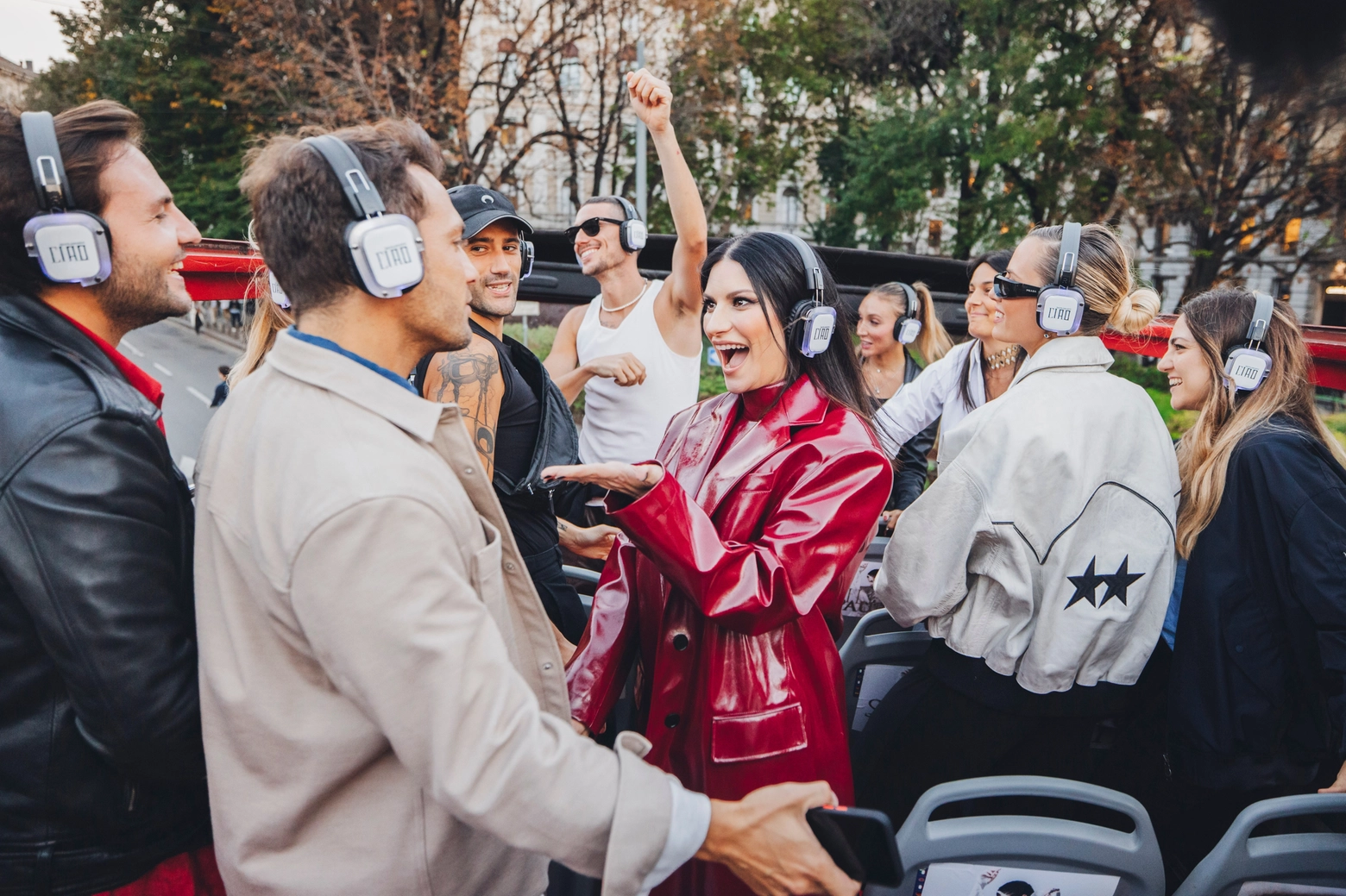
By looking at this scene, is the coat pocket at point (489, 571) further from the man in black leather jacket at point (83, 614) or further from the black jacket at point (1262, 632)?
the black jacket at point (1262, 632)

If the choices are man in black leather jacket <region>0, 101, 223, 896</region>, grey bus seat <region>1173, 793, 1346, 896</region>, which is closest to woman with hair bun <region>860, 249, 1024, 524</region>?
grey bus seat <region>1173, 793, 1346, 896</region>

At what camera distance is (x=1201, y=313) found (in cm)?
288

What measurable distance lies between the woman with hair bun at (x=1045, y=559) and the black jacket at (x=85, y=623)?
1813mm

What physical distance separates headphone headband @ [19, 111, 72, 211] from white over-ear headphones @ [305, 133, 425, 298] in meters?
0.57

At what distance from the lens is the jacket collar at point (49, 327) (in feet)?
5.00

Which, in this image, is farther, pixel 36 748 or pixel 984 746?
pixel 984 746

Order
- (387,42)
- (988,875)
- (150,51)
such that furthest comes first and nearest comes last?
(150,51) → (387,42) → (988,875)

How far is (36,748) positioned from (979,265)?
4403mm

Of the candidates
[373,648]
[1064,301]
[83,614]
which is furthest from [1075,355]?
[83,614]

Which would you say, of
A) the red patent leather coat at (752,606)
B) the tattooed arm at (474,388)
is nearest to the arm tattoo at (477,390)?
the tattooed arm at (474,388)

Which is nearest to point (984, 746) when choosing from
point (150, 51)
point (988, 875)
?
point (988, 875)

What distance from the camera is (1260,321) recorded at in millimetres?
2691

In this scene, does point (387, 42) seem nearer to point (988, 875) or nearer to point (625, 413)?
point (625, 413)

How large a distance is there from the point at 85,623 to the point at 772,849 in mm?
1154
